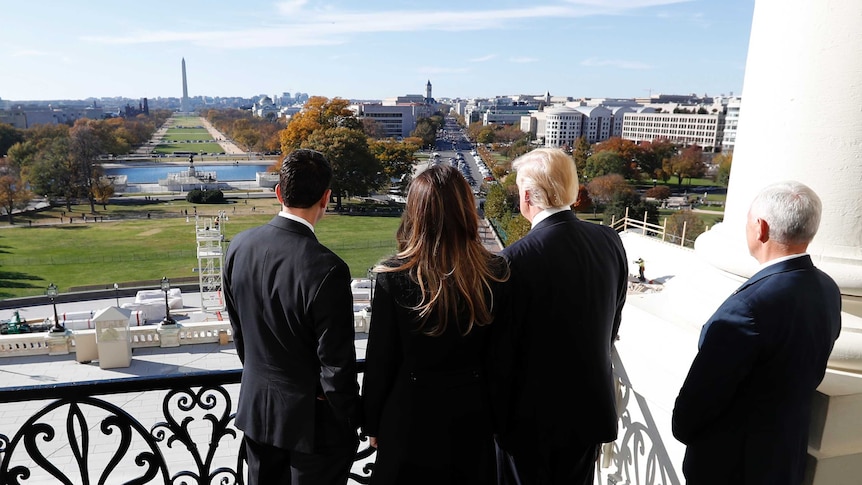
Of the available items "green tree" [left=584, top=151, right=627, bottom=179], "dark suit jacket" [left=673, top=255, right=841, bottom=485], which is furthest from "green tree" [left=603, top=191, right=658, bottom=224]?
"dark suit jacket" [left=673, top=255, right=841, bottom=485]

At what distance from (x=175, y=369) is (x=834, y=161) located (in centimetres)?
1372

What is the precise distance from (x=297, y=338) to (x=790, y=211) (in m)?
1.59

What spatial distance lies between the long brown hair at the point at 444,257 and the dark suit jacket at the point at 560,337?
174 millimetres

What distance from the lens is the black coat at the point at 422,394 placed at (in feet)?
6.40

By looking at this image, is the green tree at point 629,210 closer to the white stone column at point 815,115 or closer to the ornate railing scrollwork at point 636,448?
the ornate railing scrollwork at point 636,448

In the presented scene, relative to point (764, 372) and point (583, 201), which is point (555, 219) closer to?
point (764, 372)

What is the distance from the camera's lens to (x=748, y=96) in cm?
246

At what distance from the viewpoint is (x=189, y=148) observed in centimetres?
9956

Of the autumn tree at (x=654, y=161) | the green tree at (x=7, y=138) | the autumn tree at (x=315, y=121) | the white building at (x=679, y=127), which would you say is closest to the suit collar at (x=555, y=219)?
the autumn tree at (x=315, y=121)

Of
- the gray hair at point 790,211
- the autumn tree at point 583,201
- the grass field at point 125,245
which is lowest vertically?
the grass field at point 125,245

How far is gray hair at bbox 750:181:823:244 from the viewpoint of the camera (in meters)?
1.79

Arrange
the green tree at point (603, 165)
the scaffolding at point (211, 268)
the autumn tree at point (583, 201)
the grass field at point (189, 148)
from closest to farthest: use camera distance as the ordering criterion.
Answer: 1. the scaffolding at point (211, 268)
2. the autumn tree at point (583, 201)
3. the green tree at point (603, 165)
4. the grass field at point (189, 148)

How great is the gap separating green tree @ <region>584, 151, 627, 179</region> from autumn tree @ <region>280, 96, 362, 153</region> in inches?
827

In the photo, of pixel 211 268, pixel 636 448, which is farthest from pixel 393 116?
pixel 636 448
